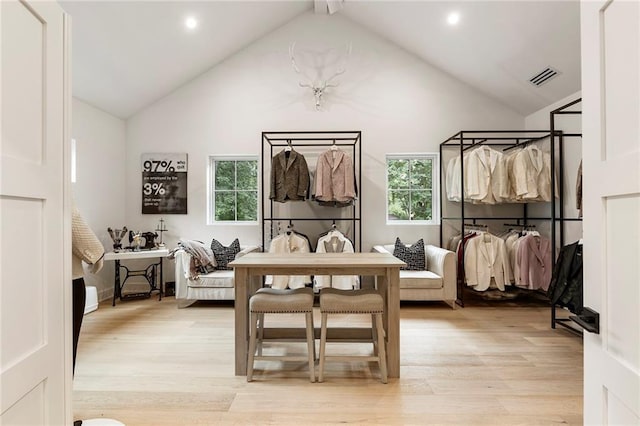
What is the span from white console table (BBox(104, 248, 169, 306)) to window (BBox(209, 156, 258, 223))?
3.11ft

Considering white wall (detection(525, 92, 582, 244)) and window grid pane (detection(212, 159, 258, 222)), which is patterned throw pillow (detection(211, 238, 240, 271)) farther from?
white wall (detection(525, 92, 582, 244))

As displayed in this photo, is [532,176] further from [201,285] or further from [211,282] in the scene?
[201,285]

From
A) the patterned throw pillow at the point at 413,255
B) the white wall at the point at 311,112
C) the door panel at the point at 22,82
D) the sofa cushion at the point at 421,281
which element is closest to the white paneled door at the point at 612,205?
the door panel at the point at 22,82

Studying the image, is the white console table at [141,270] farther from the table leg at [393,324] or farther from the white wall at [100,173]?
the table leg at [393,324]

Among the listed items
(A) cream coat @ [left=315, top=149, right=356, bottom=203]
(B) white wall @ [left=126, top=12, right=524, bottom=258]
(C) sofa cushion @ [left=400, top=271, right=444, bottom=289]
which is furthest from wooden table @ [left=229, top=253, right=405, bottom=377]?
(B) white wall @ [left=126, top=12, right=524, bottom=258]

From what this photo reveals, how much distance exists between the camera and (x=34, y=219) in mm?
770

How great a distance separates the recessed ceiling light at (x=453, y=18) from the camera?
3.57m

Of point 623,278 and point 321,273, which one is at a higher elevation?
point 623,278

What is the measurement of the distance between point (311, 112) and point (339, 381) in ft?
11.6

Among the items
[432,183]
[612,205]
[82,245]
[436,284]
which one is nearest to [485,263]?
[436,284]

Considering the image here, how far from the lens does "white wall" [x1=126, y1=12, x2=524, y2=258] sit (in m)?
4.69

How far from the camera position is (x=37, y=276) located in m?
0.79

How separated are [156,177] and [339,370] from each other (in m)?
3.76

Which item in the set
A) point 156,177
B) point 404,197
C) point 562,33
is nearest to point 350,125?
point 404,197
